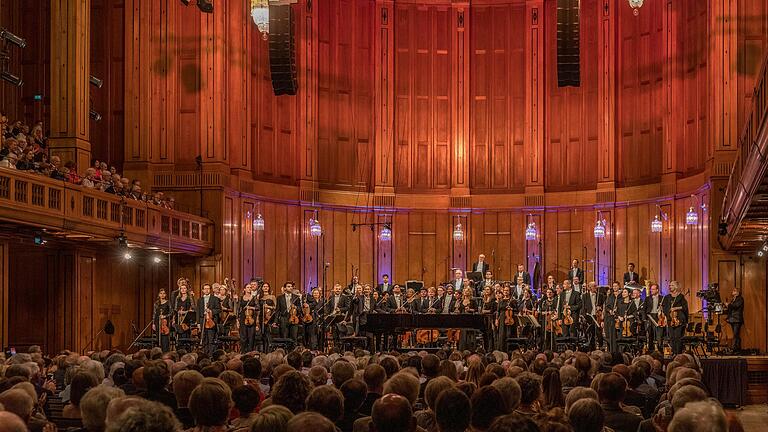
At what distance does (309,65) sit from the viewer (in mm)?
29109

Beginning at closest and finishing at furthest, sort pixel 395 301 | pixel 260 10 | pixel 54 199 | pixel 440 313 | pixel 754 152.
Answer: pixel 754 152, pixel 260 10, pixel 54 199, pixel 440 313, pixel 395 301

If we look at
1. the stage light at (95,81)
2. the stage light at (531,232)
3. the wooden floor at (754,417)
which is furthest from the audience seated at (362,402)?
the stage light at (531,232)

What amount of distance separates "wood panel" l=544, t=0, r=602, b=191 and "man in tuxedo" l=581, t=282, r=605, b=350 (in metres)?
6.99

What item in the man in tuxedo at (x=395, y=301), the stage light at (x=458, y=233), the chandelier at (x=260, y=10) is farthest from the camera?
the stage light at (x=458, y=233)

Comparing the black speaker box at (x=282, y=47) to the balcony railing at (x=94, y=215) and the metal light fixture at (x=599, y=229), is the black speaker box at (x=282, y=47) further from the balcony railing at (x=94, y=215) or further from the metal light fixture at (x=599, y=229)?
the metal light fixture at (x=599, y=229)

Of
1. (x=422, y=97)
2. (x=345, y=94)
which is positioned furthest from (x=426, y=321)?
(x=422, y=97)

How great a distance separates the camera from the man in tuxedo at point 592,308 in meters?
22.2

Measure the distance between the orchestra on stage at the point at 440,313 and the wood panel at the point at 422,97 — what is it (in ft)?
24.4

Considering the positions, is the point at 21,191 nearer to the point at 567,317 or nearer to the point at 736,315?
the point at 567,317

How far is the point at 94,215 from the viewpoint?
762 inches

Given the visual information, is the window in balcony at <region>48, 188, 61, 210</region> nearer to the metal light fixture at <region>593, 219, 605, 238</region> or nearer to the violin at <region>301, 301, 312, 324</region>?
the violin at <region>301, 301, 312, 324</region>

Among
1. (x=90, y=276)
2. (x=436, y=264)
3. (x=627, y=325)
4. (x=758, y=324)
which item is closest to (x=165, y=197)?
(x=90, y=276)

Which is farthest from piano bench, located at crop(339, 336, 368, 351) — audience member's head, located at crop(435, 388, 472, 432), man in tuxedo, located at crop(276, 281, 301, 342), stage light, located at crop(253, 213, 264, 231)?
audience member's head, located at crop(435, 388, 472, 432)

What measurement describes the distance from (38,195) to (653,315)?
39.2 feet
